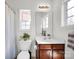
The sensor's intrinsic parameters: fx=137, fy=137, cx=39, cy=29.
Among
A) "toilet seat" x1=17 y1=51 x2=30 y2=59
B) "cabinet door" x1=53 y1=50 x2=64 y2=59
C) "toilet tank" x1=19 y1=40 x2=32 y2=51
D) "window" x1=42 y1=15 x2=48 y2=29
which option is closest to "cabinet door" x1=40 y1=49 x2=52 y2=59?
"cabinet door" x1=53 y1=50 x2=64 y2=59

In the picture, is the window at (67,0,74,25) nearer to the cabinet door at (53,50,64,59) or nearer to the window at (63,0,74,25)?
the window at (63,0,74,25)

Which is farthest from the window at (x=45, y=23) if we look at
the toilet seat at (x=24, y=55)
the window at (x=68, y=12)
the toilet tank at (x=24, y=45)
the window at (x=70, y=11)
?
the window at (x=70, y=11)

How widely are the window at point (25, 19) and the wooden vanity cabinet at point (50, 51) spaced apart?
202 centimetres

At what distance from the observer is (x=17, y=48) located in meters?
4.98

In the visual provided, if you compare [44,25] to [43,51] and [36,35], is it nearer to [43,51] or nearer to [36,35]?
[36,35]

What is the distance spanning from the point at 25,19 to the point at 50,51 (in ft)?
7.32

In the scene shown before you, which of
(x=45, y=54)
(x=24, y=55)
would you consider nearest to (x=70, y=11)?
(x=45, y=54)

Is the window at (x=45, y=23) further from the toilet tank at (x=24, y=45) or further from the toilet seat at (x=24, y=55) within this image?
the toilet seat at (x=24, y=55)

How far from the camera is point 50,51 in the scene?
3254 mm

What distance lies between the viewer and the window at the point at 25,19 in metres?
5.11

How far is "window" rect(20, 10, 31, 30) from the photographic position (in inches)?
201
